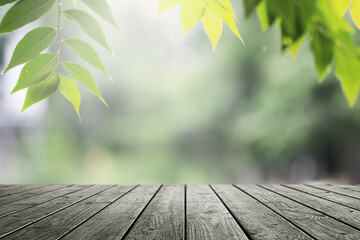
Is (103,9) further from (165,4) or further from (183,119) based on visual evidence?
(183,119)

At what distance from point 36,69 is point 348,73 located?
0.36 m

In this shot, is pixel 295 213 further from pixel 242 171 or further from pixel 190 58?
pixel 190 58

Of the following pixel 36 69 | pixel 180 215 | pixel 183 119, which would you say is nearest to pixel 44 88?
pixel 36 69

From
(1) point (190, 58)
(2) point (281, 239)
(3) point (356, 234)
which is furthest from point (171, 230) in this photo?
(1) point (190, 58)

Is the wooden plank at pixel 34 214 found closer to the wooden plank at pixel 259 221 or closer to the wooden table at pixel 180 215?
the wooden table at pixel 180 215

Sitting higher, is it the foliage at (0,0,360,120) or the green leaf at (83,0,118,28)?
the green leaf at (83,0,118,28)

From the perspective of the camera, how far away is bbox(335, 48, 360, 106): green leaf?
18 cm

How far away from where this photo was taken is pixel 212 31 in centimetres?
34

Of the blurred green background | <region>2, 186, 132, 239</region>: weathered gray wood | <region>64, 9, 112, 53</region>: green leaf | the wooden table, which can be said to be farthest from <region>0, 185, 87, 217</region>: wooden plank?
the blurred green background

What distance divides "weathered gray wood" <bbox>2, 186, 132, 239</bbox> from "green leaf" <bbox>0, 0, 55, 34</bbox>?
0.65 metres

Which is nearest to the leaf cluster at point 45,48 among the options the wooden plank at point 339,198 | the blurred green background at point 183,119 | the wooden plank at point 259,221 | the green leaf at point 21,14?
the green leaf at point 21,14

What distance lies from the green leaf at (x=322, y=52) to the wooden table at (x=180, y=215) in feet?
2.35

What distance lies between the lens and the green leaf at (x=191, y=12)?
32cm

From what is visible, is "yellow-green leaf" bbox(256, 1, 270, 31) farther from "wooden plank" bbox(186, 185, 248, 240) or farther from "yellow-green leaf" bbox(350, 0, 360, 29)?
"wooden plank" bbox(186, 185, 248, 240)
